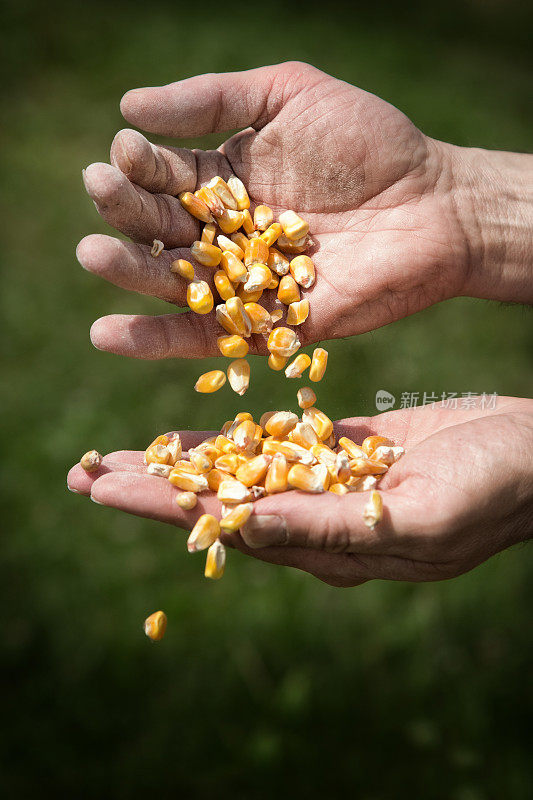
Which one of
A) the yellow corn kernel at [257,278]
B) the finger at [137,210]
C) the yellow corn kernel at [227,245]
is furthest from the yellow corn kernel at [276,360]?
the finger at [137,210]

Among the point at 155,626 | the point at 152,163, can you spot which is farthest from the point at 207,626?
the point at 152,163

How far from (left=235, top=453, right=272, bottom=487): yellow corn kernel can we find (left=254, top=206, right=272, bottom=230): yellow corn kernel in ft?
2.65

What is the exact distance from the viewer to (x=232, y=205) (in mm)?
2320

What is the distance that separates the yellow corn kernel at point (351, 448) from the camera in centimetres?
213

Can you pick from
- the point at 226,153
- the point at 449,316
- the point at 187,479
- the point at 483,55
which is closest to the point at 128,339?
the point at 187,479

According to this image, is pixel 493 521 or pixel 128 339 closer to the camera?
pixel 493 521

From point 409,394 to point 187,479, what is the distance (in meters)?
1.37

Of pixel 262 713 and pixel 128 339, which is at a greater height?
pixel 128 339

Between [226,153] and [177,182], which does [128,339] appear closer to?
[177,182]

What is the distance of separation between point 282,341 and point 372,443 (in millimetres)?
413

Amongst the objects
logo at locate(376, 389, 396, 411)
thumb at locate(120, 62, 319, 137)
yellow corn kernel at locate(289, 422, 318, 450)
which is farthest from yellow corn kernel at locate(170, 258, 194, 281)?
logo at locate(376, 389, 396, 411)

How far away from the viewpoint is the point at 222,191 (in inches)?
90.5

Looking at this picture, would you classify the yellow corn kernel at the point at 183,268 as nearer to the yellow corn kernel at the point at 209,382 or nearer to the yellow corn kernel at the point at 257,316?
the yellow corn kernel at the point at 257,316

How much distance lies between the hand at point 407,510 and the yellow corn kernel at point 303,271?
2.15ft
